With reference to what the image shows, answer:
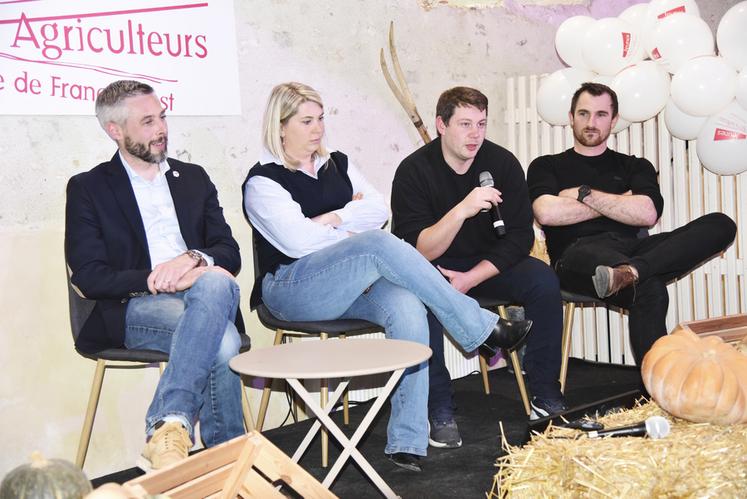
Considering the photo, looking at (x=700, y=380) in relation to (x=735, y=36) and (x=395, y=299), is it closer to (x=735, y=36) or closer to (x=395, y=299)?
(x=395, y=299)

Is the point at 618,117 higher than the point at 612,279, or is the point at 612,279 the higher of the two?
the point at 618,117

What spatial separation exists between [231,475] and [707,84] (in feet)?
10.1

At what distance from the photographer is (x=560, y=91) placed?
4.35m

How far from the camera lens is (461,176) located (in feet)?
11.8

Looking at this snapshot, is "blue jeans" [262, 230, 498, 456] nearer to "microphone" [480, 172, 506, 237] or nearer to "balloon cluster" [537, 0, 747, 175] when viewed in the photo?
"microphone" [480, 172, 506, 237]

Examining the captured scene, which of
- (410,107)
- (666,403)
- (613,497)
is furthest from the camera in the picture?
(410,107)

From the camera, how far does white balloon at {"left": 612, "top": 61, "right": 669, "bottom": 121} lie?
404cm

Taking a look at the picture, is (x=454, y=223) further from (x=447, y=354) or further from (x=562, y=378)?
(x=447, y=354)

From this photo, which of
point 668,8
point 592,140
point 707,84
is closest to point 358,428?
point 592,140

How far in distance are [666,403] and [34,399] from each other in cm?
216

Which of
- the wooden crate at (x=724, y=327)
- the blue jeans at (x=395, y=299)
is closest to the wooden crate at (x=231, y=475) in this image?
the blue jeans at (x=395, y=299)

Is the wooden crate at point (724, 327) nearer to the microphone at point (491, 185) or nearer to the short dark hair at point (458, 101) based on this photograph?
the microphone at point (491, 185)

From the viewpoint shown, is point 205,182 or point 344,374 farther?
point 205,182

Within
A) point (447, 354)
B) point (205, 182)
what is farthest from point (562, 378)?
point (205, 182)
